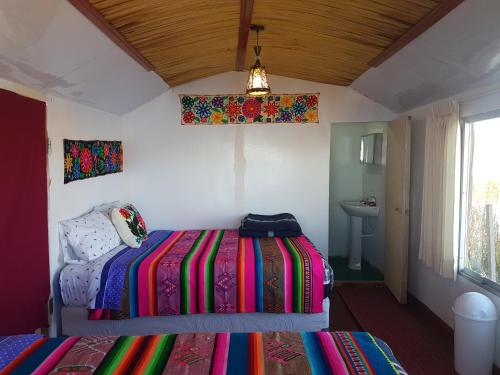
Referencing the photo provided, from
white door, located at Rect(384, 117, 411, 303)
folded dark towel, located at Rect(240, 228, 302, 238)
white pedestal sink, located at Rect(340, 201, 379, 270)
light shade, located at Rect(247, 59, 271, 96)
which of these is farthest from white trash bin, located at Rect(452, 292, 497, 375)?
white pedestal sink, located at Rect(340, 201, 379, 270)

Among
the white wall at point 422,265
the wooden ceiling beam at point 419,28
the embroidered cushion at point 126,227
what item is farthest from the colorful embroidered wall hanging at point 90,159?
the white wall at point 422,265

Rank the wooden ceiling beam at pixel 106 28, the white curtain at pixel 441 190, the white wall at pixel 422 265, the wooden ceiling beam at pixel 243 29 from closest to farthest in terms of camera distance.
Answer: the wooden ceiling beam at pixel 106 28 < the wooden ceiling beam at pixel 243 29 < the white wall at pixel 422 265 < the white curtain at pixel 441 190

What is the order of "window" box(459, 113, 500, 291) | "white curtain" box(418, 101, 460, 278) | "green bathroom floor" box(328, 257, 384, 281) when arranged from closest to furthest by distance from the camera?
"window" box(459, 113, 500, 291) → "white curtain" box(418, 101, 460, 278) → "green bathroom floor" box(328, 257, 384, 281)

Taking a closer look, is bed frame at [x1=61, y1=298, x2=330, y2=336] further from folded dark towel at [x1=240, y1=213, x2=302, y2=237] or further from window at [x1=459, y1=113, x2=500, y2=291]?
window at [x1=459, y1=113, x2=500, y2=291]

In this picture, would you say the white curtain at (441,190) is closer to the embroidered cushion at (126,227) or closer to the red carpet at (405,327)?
the red carpet at (405,327)

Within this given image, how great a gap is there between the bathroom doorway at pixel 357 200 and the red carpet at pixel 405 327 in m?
0.58

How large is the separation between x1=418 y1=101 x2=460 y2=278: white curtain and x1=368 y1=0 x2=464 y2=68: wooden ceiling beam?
639 mm

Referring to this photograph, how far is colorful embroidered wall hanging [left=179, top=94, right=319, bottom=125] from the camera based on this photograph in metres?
4.27

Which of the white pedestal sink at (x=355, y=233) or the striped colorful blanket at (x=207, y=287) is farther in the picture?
the white pedestal sink at (x=355, y=233)

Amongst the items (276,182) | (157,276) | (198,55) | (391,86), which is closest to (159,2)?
(198,55)

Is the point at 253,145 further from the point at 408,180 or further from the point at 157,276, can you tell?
the point at 157,276

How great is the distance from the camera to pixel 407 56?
2.69 meters

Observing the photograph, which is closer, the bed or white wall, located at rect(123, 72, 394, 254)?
the bed

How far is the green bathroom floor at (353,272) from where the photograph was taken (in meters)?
4.48
